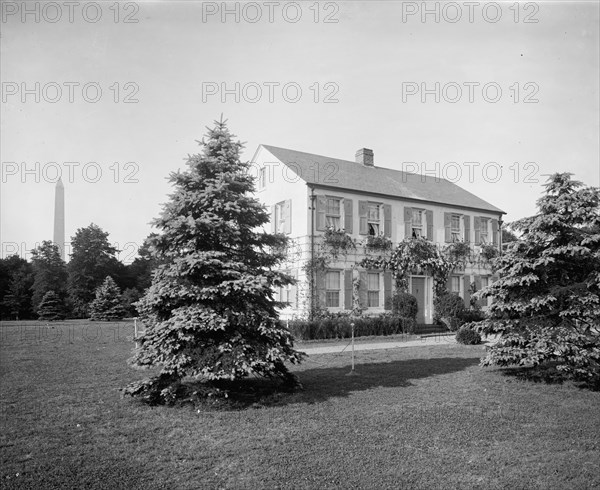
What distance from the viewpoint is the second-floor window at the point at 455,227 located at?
990 inches

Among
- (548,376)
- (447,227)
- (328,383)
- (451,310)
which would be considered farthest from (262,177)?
(548,376)

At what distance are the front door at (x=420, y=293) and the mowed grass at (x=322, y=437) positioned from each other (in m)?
12.7

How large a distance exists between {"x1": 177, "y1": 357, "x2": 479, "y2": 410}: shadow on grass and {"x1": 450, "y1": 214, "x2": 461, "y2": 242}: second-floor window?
12660 millimetres

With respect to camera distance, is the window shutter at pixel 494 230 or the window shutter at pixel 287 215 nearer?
the window shutter at pixel 287 215

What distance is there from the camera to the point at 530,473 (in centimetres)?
544

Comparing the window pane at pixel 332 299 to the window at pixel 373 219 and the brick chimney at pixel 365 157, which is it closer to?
the window at pixel 373 219

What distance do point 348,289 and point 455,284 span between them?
6882 mm

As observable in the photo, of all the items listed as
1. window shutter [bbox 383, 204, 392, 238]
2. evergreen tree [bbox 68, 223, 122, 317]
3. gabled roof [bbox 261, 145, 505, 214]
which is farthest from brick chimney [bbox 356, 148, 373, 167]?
evergreen tree [bbox 68, 223, 122, 317]

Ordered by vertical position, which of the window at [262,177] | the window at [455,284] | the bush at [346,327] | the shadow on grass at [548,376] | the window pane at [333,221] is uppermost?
the window at [262,177]

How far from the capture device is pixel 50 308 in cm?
4062

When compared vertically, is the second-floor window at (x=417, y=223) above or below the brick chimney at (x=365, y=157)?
below

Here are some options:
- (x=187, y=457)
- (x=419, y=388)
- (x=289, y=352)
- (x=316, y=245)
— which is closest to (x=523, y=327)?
(x=419, y=388)

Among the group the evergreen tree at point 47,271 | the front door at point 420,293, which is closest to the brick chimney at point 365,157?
the front door at point 420,293

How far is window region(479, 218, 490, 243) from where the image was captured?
85.5 ft
